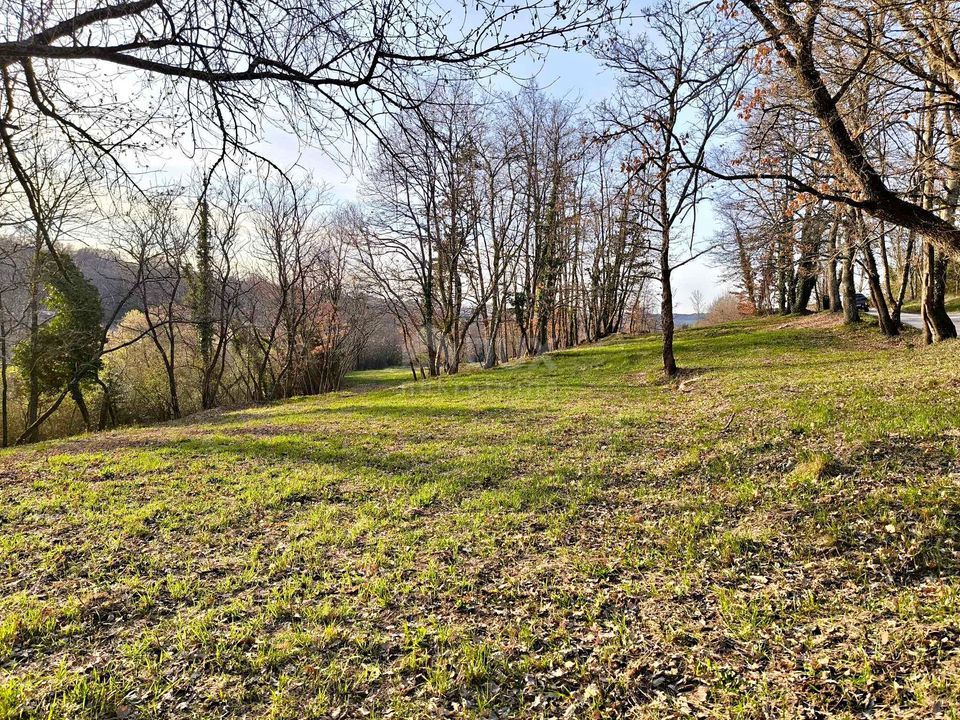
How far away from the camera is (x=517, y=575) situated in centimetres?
358

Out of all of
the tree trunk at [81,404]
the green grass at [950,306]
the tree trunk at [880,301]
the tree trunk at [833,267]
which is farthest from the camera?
the green grass at [950,306]

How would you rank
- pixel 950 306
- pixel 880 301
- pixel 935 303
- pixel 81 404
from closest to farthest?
1. pixel 935 303
2. pixel 880 301
3. pixel 81 404
4. pixel 950 306

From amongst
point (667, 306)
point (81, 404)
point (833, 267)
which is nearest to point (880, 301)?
point (833, 267)

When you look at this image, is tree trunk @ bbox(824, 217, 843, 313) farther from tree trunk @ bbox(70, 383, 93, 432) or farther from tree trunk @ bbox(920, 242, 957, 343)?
tree trunk @ bbox(70, 383, 93, 432)

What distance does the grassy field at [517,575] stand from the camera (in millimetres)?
2451

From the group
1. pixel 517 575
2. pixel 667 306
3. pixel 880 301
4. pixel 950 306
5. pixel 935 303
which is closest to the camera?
pixel 517 575

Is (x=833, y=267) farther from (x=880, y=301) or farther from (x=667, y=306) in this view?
(x=667, y=306)

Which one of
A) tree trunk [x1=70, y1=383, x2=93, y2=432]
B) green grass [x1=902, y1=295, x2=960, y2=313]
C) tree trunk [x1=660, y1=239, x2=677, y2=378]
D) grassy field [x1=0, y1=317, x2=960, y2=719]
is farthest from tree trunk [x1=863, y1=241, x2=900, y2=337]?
tree trunk [x1=70, y1=383, x2=93, y2=432]

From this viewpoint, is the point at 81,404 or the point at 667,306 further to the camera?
the point at 81,404

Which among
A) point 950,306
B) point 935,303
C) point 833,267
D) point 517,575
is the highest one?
point 833,267

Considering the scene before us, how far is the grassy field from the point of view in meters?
2.45

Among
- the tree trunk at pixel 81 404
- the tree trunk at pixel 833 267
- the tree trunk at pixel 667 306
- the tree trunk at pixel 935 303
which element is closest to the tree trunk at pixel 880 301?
the tree trunk at pixel 833 267

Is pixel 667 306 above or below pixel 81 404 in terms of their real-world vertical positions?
above

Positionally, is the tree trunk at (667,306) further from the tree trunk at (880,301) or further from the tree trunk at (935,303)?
the tree trunk at (880,301)
